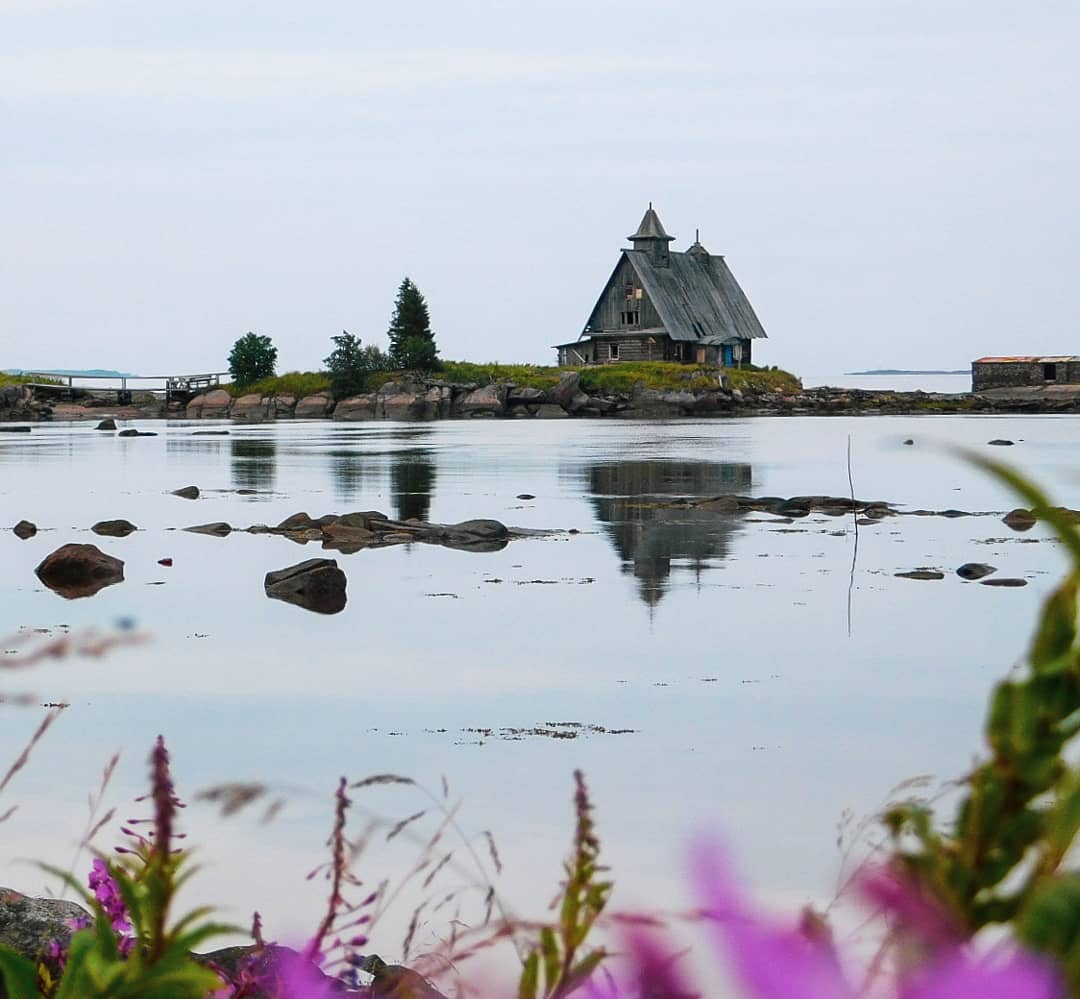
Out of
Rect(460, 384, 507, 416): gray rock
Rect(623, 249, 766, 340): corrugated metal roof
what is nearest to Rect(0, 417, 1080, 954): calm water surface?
Rect(460, 384, 507, 416): gray rock

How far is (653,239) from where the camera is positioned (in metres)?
108

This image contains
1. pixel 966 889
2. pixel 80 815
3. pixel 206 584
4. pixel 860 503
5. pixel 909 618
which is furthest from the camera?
pixel 860 503

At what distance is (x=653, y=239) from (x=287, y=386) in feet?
88.7

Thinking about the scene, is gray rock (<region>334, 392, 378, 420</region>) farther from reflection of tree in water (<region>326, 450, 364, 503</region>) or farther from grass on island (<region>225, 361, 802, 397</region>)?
reflection of tree in water (<region>326, 450, 364, 503</region>)

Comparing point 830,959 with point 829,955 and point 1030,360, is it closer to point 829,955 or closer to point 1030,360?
point 829,955

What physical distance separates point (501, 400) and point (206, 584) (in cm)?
8334

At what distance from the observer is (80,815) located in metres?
9.57

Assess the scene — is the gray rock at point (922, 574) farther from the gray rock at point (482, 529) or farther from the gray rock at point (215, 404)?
→ the gray rock at point (215, 404)

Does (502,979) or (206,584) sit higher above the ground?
(502,979)

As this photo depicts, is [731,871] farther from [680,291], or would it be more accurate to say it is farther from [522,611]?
[680,291]

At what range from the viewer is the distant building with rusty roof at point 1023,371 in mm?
115688


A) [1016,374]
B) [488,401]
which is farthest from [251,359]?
[1016,374]

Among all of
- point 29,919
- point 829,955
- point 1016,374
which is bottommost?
point 29,919

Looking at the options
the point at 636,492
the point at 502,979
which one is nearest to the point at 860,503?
the point at 636,492
